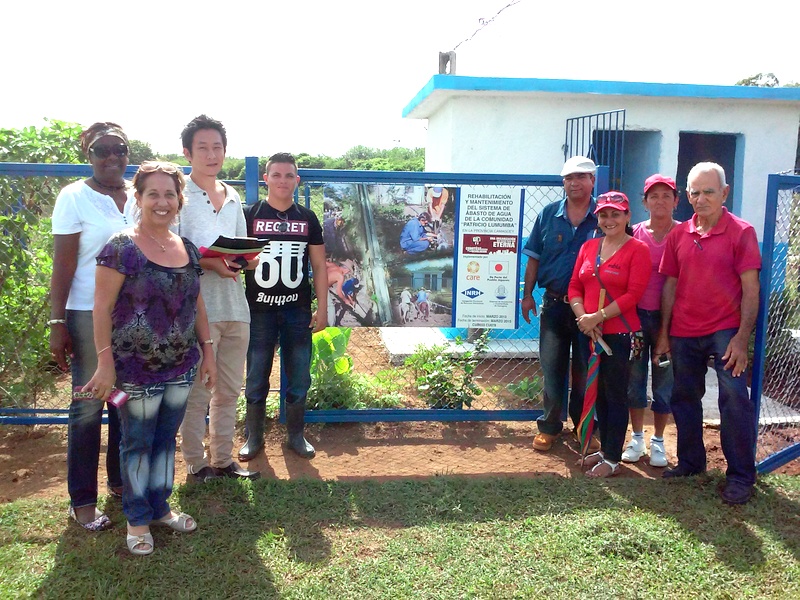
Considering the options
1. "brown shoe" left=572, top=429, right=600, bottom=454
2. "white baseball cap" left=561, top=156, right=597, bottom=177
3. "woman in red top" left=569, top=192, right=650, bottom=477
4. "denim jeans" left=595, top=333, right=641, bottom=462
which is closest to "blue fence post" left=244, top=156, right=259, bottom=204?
"white baseball cap" left=561, top=156, right=597, bottom=177

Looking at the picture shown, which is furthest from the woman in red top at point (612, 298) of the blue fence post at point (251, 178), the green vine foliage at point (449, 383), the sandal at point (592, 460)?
the blue fence post at point (251, 178)

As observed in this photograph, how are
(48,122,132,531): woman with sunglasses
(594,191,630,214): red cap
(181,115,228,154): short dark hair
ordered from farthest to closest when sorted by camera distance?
(594,191,630,214): red cap → (181,115,228,154): short dark hair → (48,122,132,531): woman with sunglasses

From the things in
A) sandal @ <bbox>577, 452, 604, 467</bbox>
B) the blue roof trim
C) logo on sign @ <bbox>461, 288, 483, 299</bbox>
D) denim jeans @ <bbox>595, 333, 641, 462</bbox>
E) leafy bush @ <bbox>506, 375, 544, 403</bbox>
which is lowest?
sandal @ <bbox>577, 452, 604, 467</bbox>

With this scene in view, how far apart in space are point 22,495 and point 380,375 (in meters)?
2.87

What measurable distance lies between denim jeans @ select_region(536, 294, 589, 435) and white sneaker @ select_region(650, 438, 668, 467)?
549 mm

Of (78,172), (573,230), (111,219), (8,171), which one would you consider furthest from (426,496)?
(8,171)

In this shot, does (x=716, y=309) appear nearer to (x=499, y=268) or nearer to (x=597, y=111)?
(x=499, y=268)

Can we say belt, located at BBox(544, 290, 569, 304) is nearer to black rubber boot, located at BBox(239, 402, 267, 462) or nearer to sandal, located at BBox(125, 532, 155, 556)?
black rubber boot, located at BBox(239, 402, 267, 462)

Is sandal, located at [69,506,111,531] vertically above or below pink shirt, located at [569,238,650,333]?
below

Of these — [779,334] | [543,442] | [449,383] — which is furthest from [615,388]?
[779,334]

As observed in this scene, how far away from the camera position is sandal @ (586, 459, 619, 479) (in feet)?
13.4

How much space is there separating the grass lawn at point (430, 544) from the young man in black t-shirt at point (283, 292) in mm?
644

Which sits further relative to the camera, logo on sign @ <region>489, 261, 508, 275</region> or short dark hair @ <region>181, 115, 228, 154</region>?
logo on sign @ <region>489, 261, 508, 275</region>

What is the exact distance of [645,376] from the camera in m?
4.30
